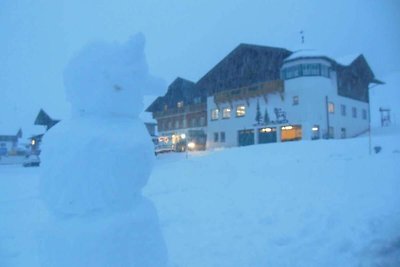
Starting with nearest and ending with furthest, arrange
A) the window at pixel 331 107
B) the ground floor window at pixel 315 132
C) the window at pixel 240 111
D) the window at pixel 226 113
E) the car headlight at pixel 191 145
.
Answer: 1. the ground floor window at pixel 315 132
2. the window at pixel 331 107
3. the window at pixel 240 111
4. the car headlight at pixel 191 145
5. the window at pixel 226 113

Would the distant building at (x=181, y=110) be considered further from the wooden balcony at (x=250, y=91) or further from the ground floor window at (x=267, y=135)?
the ground floor window at (x=267, y=135)

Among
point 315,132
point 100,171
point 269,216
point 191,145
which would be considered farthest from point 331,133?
point 100,171

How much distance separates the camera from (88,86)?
3.58 metres

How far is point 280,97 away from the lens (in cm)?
2902

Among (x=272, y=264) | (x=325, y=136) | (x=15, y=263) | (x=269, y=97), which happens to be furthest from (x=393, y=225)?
(x=269, y=97)

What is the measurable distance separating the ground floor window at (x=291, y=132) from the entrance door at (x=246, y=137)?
11.1 feet

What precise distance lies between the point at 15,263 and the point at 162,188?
5.68 m

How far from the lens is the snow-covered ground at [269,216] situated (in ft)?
16.9

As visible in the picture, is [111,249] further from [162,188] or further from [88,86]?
[162,188]

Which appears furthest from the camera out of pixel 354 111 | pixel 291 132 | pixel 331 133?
pixel 354 111

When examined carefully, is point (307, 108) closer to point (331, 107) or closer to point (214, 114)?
point (331, 107)

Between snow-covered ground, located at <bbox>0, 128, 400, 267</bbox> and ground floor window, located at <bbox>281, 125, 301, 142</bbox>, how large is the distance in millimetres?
14873

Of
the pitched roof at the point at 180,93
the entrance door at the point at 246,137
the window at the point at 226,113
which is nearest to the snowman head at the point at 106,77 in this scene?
the entrance door at the point at 246,137

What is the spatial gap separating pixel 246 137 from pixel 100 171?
29190 millimetres
